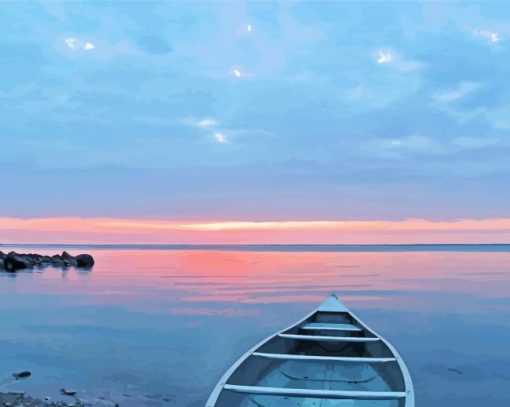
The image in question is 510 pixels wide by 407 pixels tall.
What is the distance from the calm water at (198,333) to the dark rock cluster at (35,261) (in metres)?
19.3

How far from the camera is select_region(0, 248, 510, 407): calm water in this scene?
38.8ft

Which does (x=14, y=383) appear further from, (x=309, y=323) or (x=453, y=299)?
(x=453, y=299)

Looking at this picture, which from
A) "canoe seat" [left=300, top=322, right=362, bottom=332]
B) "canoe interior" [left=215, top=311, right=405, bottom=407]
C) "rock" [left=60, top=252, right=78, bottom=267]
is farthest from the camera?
"rock" [left=60, top=252, right=78, bottom=267]

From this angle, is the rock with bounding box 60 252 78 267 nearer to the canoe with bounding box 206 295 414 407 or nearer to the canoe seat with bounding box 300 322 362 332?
the canoe seat with bounding box 300 322 362 332

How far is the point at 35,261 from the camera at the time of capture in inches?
2347

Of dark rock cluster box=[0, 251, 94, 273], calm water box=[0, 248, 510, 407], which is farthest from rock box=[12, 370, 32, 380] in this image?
dark rock cluster box=[0, 251, 94, 273]

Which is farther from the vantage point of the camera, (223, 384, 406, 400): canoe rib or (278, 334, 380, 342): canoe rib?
(278, 334, 380, 342): canoe rib

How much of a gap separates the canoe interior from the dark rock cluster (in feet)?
156

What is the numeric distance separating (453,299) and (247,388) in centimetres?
2381

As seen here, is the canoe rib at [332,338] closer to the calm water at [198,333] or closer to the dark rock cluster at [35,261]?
the calm water at [198,333]

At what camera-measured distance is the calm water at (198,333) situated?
38.8ft

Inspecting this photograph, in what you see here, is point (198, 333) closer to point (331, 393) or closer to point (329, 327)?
point (329, 327)

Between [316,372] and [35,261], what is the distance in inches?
2253

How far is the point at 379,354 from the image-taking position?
439 inches
